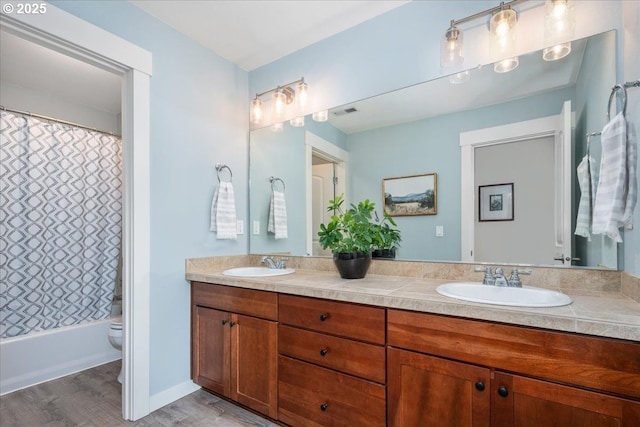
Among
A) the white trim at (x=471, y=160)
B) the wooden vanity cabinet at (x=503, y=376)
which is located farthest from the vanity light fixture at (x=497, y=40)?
the wooden vanity cabinet at (x=503, y=376)

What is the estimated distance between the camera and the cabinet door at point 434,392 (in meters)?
1.10

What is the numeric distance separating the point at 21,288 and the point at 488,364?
10.5ft

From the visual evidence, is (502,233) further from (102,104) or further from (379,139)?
(102,104)

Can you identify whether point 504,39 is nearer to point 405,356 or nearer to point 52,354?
point 405,356

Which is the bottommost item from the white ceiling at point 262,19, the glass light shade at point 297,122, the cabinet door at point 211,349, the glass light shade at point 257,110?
the cabinet door at point 211,349

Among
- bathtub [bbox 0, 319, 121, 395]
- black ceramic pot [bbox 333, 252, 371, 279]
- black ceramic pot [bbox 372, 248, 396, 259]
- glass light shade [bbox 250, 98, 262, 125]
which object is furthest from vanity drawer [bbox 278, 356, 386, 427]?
bathtub [bbox 0, 319, 121, 395]

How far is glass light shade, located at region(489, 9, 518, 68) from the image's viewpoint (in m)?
1.48

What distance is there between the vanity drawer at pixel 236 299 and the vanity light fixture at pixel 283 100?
4.38ft

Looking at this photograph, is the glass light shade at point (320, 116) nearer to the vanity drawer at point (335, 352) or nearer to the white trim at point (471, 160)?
the white trim at point (471, 160)

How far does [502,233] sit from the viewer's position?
1593 millimetres

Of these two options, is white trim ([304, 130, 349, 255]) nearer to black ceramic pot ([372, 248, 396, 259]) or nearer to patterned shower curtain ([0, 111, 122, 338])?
black ceramic pot ([372, 248, 396, 259])

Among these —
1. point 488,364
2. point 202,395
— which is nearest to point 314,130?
point 488,364

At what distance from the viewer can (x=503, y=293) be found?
1407mm

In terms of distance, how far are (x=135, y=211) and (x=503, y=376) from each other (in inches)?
77.2
